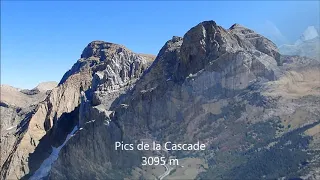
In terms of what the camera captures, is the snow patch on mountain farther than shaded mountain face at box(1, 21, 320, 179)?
Yes

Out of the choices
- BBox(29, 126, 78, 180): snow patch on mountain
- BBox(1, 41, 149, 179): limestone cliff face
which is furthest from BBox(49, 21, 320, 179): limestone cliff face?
BBox(1, 41, 149, 179): limestone cliff face

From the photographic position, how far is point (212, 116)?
9656 cm

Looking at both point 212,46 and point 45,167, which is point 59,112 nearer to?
point 45,167

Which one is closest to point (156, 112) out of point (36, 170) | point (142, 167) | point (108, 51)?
point (142, 167)

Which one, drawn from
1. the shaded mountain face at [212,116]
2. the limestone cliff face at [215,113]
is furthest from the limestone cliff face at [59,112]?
the limestone cliff face at [215,113]

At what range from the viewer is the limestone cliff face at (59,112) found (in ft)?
458

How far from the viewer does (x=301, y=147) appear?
83.2 meters

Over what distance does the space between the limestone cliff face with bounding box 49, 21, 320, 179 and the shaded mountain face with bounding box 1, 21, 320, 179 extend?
19 cm

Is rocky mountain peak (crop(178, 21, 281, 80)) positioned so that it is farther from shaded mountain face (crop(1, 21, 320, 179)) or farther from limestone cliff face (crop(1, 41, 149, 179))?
limestone cliff face (crop(1, 41, 149, 179))

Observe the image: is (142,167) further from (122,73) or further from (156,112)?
(122,73)

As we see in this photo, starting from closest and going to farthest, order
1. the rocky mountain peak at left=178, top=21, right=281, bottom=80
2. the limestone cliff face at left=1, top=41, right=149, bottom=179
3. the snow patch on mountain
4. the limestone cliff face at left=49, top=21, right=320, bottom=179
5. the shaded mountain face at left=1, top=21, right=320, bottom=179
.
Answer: the shaded mountain face at left=1, top=21, right=320, bottom=179 → the limestone cliff face at left=49, top=21, right=320, bottom=179 → the rocky mountain peak at left=178, top=21, right=281, bottom=80 → the snow patch on mountain → the limestone cliff face at left=1, top=41, right=149, bottom=179

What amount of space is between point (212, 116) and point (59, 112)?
80.0 meters

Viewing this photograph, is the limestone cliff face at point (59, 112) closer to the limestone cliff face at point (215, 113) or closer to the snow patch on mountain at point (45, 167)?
the snow patch on mountain at point (45, 167)

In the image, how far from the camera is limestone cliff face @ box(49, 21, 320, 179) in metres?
87.5
